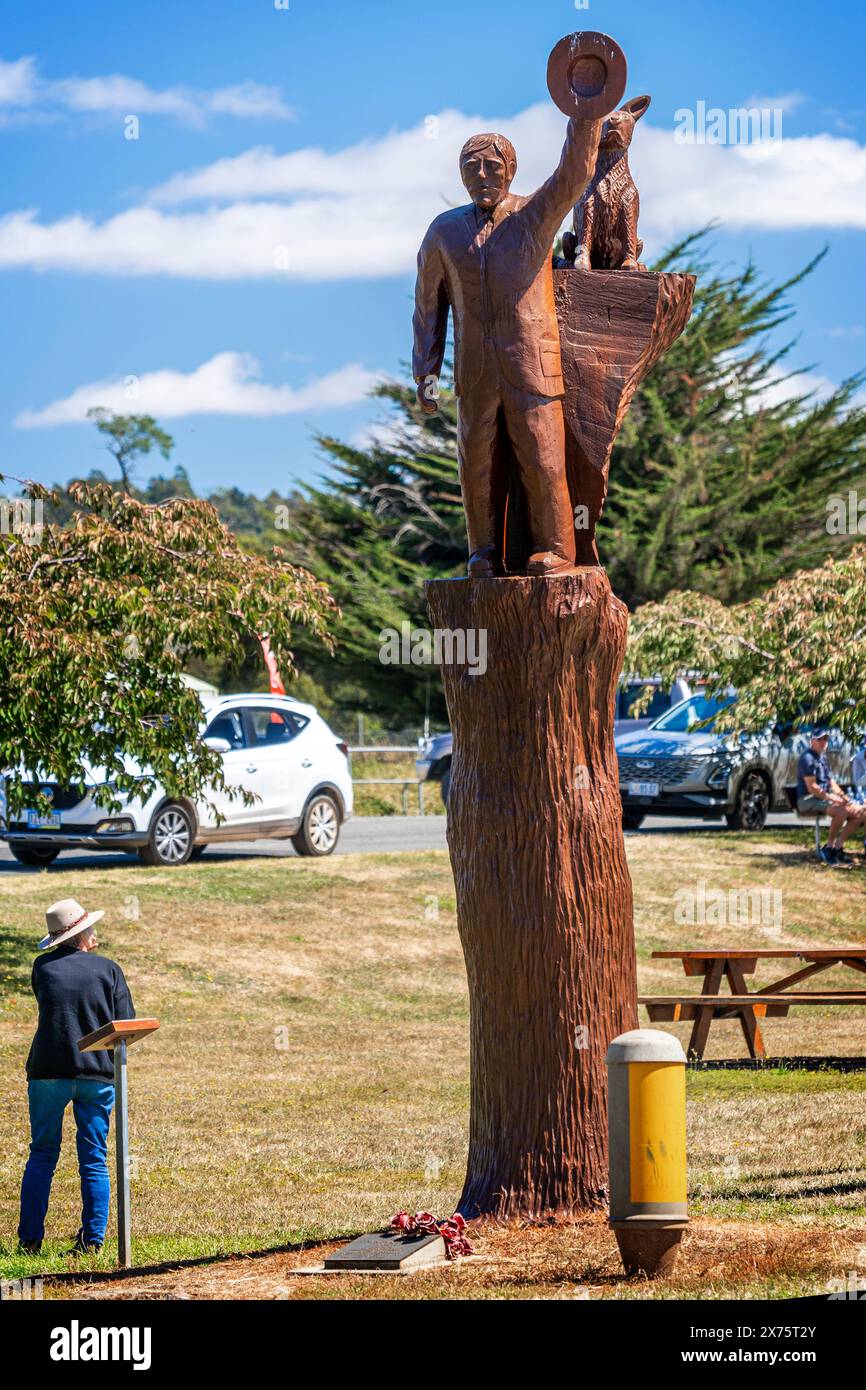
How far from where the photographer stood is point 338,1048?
42.6 ft

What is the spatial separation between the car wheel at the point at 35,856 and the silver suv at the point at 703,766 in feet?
22.6

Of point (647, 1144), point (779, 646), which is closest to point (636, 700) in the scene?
point (779, 646)

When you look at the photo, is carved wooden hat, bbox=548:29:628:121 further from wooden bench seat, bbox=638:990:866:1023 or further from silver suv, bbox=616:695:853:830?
silver suv, bbox=616:695:853:830

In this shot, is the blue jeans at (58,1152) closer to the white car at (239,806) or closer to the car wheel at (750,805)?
the white car at (239,806)

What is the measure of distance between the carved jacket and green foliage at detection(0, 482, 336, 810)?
5.98m

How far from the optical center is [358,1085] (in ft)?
38.0

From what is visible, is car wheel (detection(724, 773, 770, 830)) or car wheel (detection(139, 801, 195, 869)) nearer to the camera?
car wheel (detection(139, 801, 195, 869))

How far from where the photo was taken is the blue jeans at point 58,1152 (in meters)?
7.84

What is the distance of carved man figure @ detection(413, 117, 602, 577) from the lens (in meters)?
7.14

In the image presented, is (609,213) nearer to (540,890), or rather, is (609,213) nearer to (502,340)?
(502,340)

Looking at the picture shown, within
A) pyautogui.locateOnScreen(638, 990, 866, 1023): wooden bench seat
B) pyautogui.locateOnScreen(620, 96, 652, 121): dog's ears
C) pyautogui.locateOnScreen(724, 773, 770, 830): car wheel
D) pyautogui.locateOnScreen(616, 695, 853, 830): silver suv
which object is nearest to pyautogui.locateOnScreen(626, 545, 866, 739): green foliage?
→ pyautogui.locateOnScreen(616, 695, 853, 830): silver suv

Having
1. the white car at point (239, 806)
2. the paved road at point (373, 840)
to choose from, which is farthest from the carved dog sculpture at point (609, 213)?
the paved road at point (373, 840)
